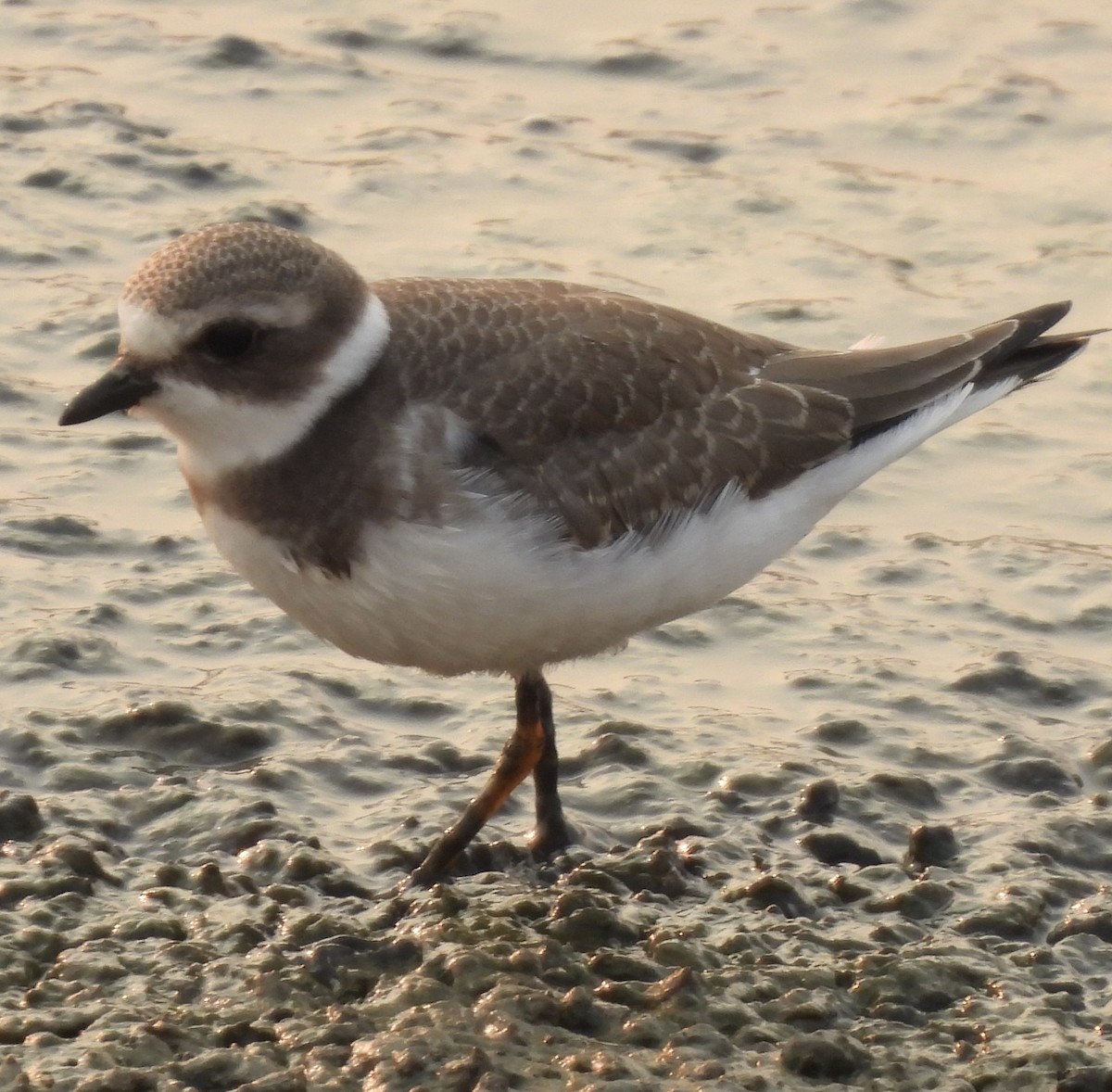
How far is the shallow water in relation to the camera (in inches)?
221

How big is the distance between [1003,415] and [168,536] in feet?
11.7

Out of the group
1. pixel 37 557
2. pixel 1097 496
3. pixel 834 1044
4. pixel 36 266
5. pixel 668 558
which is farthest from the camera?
pixel 36 266

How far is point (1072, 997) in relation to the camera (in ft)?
18.7

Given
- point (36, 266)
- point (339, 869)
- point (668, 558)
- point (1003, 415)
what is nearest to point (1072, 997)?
point (668, 558)

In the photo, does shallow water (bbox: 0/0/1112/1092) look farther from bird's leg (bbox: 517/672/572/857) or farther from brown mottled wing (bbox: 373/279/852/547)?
brown mottled wing (bbox: 373/279/852/547)

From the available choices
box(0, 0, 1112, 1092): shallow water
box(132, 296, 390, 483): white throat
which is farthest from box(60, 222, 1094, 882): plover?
box(0, 0, 1112, 1092): shallow water

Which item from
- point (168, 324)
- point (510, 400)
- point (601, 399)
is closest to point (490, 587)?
point (510, 400)

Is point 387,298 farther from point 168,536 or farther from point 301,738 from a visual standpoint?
point 168,536

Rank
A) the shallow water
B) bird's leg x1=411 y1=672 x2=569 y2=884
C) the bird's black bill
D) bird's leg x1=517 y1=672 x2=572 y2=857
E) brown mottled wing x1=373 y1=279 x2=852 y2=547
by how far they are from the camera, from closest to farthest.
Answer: the shallow water < the bird's black bill < brown mottled wing x1=373 y1=279 x2=852 y2=547 < bird's leg x1=411 y1=672 x2=569 y2=884 < bird's leg x1=517 y1=672 x2=572 y2=857

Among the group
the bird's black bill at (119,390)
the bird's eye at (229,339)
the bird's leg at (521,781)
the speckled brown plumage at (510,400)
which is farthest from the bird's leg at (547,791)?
the bird's black bill at (119,390)

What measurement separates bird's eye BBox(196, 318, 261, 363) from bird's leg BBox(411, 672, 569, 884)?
4.34 ft

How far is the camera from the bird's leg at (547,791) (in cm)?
645

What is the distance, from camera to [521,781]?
646 centimetres

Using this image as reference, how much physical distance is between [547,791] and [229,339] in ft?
5.69
